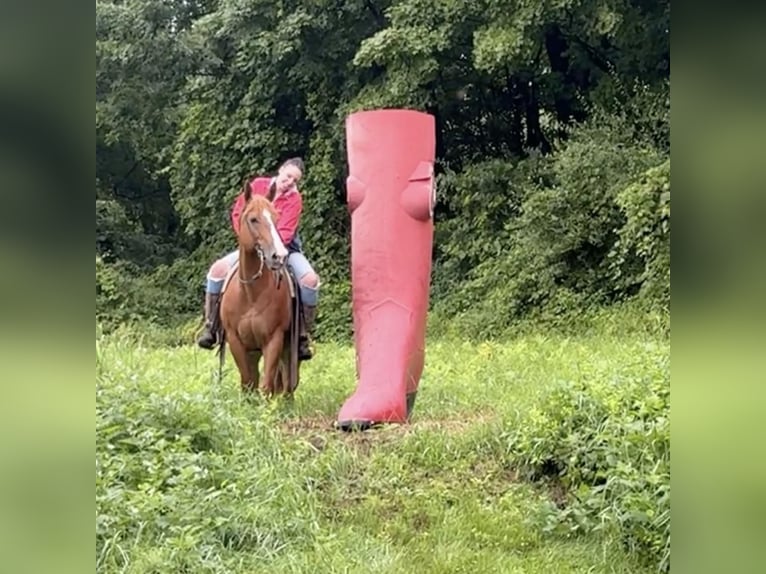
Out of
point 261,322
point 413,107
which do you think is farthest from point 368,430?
point 413,107

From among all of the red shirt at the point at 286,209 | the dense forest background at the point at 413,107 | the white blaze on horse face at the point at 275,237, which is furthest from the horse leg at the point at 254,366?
the dense forest background at the point at 413,107

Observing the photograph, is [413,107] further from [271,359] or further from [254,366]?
[271,359]

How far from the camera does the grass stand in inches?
100

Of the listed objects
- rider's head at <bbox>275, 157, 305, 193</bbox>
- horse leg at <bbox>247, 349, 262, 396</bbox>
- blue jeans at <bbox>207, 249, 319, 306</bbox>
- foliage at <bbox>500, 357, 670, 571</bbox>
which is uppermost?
rider's head at <bbox>275, 157, 305, 193</bbox>

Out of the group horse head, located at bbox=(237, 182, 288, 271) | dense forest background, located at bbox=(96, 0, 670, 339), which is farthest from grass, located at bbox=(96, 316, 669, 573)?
dense forest background, located at bbox=(96, 0, 670, 339)

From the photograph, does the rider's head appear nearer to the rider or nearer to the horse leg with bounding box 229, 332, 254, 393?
the rider

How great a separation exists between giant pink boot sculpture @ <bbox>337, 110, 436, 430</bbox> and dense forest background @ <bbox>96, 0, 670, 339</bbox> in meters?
3.76

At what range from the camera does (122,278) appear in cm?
1061

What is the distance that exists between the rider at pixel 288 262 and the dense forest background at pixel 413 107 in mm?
3807

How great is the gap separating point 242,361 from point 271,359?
0.66 feet

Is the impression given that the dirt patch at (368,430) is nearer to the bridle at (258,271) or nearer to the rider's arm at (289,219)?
the bridle at (258,271)

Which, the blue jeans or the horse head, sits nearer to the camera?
the horse head

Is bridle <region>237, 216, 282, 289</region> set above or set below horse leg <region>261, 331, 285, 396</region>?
above

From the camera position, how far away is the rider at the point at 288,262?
431cm
